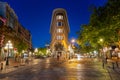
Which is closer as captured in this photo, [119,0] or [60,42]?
[119,0]

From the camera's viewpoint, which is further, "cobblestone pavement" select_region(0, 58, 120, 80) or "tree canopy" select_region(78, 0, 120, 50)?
"tree canopy" select_region(78, 0, 120, 50)

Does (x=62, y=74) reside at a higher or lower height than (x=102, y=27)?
lower

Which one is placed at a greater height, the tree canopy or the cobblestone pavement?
the tree canopy

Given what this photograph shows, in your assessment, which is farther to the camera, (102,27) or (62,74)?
(102,27)

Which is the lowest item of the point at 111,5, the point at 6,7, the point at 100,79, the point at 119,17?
the point at 100,79

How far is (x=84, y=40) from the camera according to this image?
177 feet

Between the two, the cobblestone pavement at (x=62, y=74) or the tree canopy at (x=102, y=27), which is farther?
the tree canopy at (x=102, y=27)

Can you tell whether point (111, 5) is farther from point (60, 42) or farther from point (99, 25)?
point (60, 42)

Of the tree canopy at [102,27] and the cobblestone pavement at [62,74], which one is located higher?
the tree canopy at [102,27]

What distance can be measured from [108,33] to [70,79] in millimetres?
23885

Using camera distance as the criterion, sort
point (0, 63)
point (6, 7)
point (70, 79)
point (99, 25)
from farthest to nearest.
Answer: point (6, 7)
point (99, 25)
point (0, 63)
point (70, 79)

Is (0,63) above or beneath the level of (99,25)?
beneath

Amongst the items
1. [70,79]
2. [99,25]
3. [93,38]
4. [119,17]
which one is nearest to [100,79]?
[70,79]

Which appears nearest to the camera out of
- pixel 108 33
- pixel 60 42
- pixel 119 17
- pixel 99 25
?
pixel 119 17
